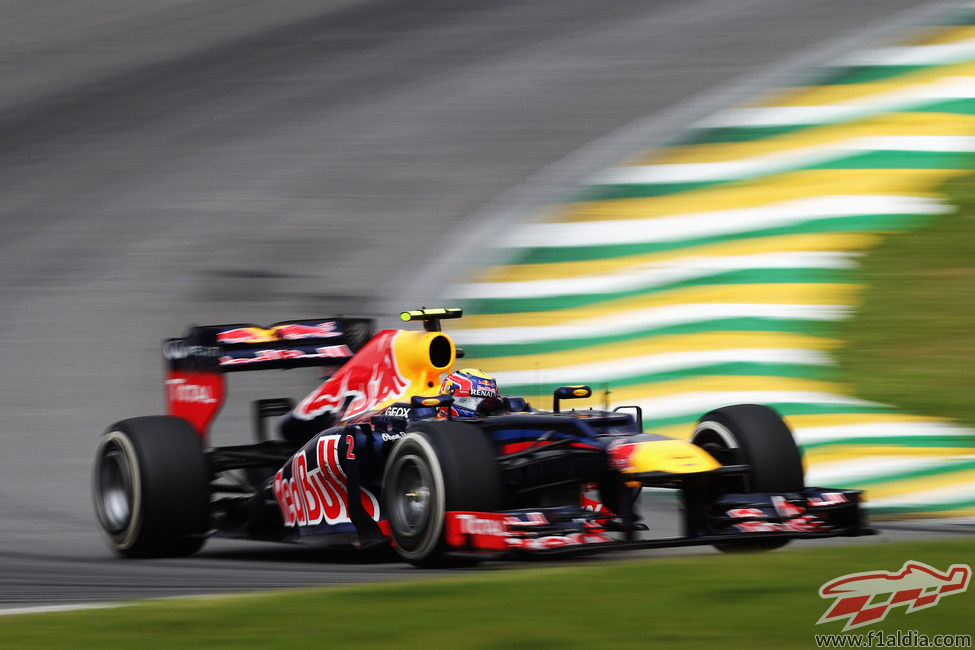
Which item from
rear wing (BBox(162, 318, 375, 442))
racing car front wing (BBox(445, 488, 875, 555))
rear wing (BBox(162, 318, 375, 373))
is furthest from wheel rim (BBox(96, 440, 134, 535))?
racing car front wing (BBox(445, 488, 875, 555))

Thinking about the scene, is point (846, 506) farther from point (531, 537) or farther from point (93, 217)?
point (93, 217)

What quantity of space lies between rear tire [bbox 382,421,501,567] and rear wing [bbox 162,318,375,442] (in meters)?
2.25

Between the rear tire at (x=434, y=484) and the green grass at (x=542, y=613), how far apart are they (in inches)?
33.6

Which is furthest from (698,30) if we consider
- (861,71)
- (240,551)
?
(240,551)

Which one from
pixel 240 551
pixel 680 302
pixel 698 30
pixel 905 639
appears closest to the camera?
pixel 905 639

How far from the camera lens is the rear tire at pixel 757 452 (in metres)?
8.07

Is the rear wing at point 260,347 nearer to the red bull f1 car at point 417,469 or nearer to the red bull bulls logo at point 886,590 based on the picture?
the red bull f1 car at point 417,469

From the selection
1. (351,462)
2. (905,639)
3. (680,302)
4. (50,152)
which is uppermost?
(50,152)

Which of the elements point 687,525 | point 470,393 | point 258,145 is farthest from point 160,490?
point 258,145

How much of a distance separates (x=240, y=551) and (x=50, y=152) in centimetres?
856

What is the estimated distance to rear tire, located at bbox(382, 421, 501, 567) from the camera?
7.50 meters

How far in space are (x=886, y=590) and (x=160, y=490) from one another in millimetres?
4452

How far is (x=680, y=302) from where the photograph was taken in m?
12.4

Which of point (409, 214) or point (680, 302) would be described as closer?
point (680, 302)
